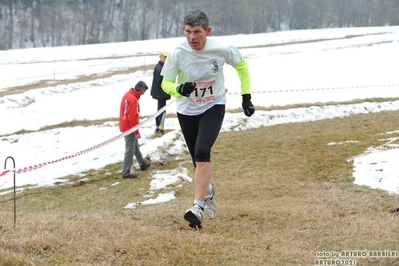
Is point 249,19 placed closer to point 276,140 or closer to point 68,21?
point 68,21

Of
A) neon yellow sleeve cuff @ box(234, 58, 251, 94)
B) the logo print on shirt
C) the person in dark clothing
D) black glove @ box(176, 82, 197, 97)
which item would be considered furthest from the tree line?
black glove @ box(176, 82, 197, 97)

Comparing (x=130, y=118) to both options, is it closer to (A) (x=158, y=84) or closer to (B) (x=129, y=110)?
(B) (x=129, y=110)

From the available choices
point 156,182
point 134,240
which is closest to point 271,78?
point 156,182

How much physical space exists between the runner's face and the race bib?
1.34 ft

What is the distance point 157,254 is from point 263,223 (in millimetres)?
1942

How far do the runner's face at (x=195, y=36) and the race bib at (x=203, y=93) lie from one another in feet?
1.34

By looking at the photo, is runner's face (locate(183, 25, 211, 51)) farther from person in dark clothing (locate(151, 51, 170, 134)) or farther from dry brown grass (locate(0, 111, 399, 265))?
person in dark clothing (locate(151, 51, 170, 134))

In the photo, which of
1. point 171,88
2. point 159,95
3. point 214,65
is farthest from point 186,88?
point 159,95

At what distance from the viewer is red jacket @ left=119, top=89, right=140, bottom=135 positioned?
11031 millimetres

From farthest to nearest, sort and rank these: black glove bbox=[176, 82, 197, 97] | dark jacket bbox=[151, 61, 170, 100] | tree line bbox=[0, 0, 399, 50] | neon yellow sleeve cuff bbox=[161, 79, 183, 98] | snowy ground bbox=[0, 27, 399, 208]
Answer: tree line bbox=[0, 0, 399, 50]
dark jacket bbox=[151, 61, 170, 100]
snowy ground bbox=[0, 27, 399, 208]
neon yellow sleeve cuff bbox=[161, 79, 183, 98]
black glove bbox=[176, 82, 197, 97]

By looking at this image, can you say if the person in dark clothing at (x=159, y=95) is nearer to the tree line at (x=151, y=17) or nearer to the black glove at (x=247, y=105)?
the black glove at (x=247, y=105)

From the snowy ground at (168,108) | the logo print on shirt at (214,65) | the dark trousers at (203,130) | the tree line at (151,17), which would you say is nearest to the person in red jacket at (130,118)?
the snowy ground at (168,108)

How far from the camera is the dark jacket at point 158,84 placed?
14.2 meters

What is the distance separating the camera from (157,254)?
4.39 m
